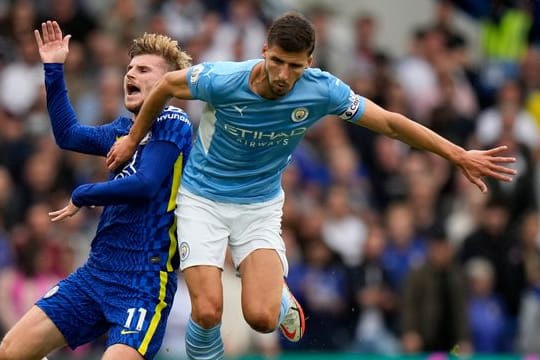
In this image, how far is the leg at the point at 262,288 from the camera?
9.52 m

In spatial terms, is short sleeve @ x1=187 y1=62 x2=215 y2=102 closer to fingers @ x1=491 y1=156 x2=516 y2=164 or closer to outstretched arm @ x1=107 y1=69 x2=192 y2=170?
outstretched arm @ x1=107 y1=69 x2=192 y2=170

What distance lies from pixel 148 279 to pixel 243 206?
0.81 metres

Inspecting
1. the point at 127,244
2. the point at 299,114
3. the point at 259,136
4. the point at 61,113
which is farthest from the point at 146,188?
the point at 299,114

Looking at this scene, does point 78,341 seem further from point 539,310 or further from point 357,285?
point 539,310

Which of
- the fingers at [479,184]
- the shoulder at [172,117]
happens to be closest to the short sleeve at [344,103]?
the fingers at [479,184]

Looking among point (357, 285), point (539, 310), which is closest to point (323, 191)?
point (357, 285)

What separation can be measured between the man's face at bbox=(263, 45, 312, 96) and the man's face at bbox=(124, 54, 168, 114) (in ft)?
2.75

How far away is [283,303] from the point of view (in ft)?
32.4

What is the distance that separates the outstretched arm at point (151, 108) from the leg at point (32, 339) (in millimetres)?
1075

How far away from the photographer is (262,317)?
951 cm

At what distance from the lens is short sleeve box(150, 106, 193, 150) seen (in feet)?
31.2

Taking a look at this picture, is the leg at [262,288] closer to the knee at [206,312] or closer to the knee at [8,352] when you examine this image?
the knee at [206,312]

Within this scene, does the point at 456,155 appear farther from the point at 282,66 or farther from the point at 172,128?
the point at 172,128

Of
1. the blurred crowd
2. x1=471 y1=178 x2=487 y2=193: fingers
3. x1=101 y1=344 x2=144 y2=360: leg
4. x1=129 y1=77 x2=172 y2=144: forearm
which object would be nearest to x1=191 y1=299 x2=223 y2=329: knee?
x1=101 y1=344 x2=144 y2=360: leg
